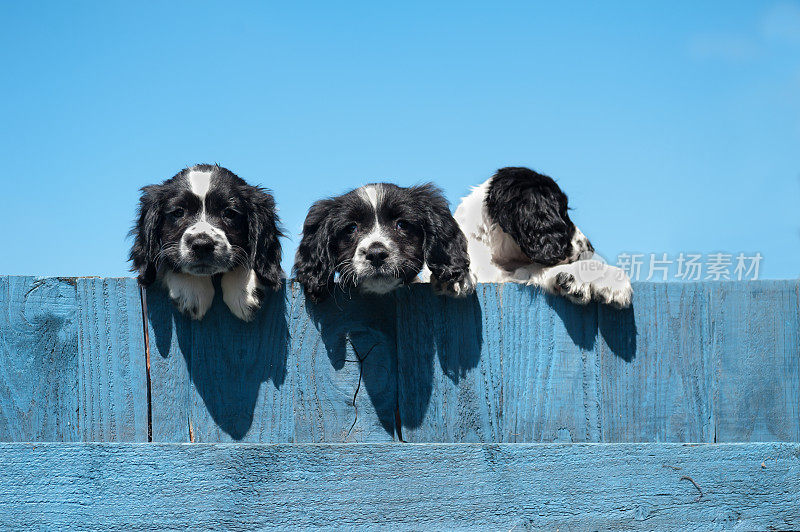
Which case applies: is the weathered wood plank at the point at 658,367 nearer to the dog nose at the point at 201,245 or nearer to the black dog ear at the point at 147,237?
the dog nose at the point at 201,245

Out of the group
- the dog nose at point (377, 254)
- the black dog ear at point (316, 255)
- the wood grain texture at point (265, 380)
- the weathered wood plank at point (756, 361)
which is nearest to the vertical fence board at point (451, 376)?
the wood grain texture at point (265, 380)

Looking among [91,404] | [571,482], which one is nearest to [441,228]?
[571,482]

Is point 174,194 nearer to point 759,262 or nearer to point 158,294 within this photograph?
point 158,294

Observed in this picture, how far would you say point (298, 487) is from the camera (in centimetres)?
343

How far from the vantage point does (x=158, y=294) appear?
370 cm

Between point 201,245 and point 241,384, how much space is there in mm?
731

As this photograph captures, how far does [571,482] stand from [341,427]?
1137 millimetres

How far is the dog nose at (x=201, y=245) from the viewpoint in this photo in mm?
3719

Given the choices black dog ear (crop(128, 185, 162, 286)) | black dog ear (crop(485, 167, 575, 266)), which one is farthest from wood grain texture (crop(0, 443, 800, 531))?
black dog ear (crop(485, 167, 575, 266))

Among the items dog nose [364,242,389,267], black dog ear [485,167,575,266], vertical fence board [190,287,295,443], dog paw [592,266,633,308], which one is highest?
black dog ear [485,167,575,266]

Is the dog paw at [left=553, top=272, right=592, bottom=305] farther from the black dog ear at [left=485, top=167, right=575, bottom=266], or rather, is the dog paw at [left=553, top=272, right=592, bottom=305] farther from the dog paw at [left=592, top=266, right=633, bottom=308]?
the black dog ear at [left=485, top=167, right=575, bottom=266]

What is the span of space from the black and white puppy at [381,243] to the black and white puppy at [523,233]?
1.53 ft

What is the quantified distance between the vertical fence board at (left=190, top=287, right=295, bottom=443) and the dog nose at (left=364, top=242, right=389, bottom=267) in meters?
0.56

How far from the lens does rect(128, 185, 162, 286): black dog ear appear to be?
3732 millimetres
